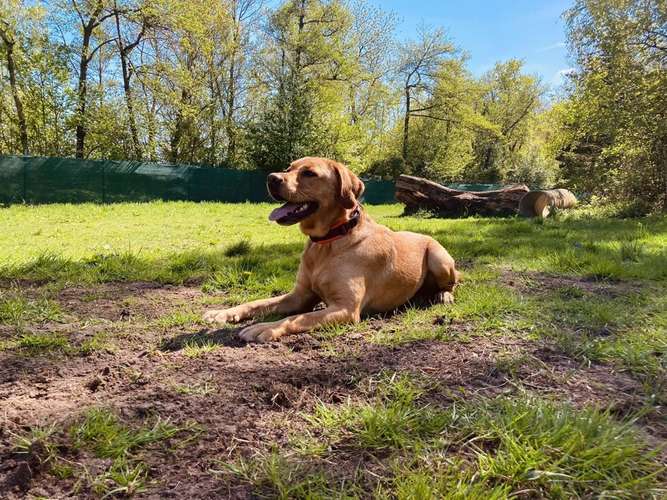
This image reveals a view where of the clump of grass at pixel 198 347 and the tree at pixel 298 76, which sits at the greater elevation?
the tree at pixel 298 76

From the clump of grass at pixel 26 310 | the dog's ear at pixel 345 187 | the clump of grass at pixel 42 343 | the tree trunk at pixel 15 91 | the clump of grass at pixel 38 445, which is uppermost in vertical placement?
the tree trunk at pixel 15 91

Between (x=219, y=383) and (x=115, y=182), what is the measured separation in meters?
19.6

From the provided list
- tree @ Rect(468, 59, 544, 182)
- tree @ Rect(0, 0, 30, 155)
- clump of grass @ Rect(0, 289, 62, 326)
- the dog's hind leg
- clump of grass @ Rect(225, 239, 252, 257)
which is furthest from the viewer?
tree @ Rect(468, 59, 544, 182)

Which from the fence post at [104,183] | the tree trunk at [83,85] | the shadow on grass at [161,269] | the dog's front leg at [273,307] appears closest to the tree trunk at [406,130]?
the tree trunk at [83,85]

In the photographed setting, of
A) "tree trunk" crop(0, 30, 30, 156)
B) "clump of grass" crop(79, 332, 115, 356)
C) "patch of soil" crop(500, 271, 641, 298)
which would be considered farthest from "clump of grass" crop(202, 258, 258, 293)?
"tree trunk" crop(0, 30, 30, 156)

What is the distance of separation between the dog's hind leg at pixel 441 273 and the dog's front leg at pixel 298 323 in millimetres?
1147

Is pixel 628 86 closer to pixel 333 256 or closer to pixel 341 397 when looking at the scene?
pixel 333 256

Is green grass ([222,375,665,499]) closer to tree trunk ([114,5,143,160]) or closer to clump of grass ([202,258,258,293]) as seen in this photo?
clump of grass ([202,258,258,293])

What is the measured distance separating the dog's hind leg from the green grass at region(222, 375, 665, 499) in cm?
215

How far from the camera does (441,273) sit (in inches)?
159

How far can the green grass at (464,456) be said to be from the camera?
1409mm

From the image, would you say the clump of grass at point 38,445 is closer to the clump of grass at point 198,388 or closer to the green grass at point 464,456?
the clump of grass at point 198,388

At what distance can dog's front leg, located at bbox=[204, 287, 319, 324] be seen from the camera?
347cm

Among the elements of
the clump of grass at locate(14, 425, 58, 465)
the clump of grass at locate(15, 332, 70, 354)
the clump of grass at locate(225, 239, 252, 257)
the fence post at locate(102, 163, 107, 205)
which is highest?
the fence post at locate(102, 163, 107, 205)
